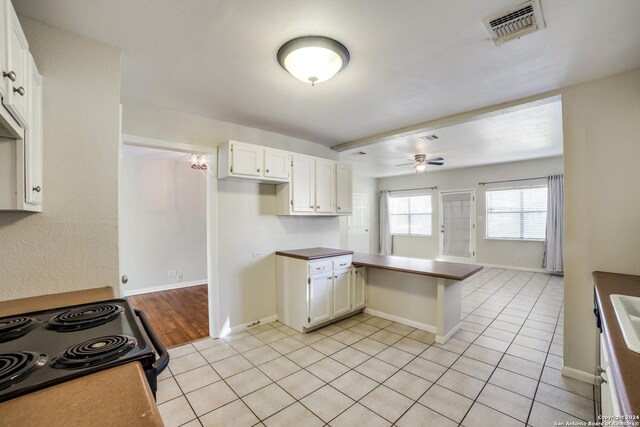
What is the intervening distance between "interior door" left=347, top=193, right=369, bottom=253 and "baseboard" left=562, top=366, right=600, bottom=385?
19.2ft

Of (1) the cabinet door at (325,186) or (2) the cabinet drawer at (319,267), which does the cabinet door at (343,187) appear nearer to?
(1) the cabinet door at (325,186)

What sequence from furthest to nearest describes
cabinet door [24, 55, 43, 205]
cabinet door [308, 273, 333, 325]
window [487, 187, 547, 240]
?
window [487, 187, 547, 240] < cabinet door [308, 273, 333, 325] < cabinet door [24, 55, 43, 205]

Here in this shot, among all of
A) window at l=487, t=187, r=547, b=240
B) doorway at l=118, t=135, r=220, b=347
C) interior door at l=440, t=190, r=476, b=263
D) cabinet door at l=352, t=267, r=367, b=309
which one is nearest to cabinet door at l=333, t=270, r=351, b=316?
cabinet door at l=352, t=267, r=367, b=309

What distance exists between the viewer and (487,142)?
462 centimetres

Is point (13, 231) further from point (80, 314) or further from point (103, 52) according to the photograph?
point (103, 52)

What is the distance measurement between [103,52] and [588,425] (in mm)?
4130

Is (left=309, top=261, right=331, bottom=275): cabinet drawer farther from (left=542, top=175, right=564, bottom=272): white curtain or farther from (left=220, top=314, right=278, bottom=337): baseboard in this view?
(left=542, top=175, right=564, bottom=272): white curtain

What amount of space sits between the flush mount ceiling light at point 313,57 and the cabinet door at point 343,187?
2169 millimetres

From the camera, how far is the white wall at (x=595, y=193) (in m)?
2.16

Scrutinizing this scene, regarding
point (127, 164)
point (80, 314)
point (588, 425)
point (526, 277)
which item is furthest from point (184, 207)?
point (526, 277)

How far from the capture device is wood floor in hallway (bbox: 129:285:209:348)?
3311 millimetres

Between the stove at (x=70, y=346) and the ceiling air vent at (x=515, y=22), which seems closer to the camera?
the stove at (x=70, y=346)

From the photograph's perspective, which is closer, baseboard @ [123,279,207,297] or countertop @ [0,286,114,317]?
countertop @ [0,286,114,317]

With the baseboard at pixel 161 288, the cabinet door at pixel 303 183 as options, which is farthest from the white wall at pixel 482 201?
the baseboard at pixel 161 288
